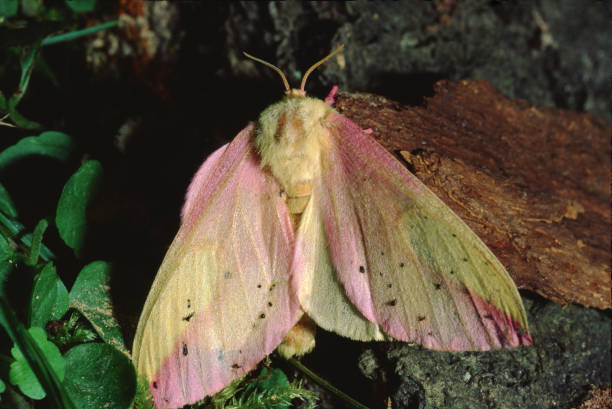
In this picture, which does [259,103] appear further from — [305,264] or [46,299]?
[46,299]

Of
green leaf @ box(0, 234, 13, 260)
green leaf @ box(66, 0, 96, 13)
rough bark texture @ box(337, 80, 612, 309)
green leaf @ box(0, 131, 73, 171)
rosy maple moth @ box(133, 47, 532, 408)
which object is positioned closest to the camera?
rosy maple moth @ box(133, 47, 532, 408)


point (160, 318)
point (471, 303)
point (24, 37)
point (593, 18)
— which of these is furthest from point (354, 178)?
point (593, 18)

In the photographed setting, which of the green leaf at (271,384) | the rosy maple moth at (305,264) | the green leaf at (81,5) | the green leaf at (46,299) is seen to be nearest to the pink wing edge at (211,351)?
the rosy maple moth at (305,264)

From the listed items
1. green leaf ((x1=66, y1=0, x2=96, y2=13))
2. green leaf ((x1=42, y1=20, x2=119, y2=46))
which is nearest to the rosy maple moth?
green leaf ((x1=42, y1=20, x2=119, y2=46))

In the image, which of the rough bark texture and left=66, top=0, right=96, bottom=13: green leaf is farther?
left=66, top=0, right=96, bottom=13: green leaf

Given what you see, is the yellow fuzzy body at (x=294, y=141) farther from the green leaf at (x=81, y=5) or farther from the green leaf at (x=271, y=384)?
the green leaf at (x=81, y=5)

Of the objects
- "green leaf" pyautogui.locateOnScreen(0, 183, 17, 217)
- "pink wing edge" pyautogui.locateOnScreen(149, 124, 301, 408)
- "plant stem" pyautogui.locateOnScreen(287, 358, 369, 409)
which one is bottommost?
"plant stem" pyautogui.locateOnScreen(287, 358, 369, 409)

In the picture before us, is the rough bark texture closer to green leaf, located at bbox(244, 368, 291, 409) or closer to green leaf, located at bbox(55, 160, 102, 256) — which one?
green leaf, located at bbox(244, 368, 291, 409)

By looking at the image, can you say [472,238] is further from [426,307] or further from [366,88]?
[366,88]

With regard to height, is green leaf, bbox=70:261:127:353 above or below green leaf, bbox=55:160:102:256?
below
